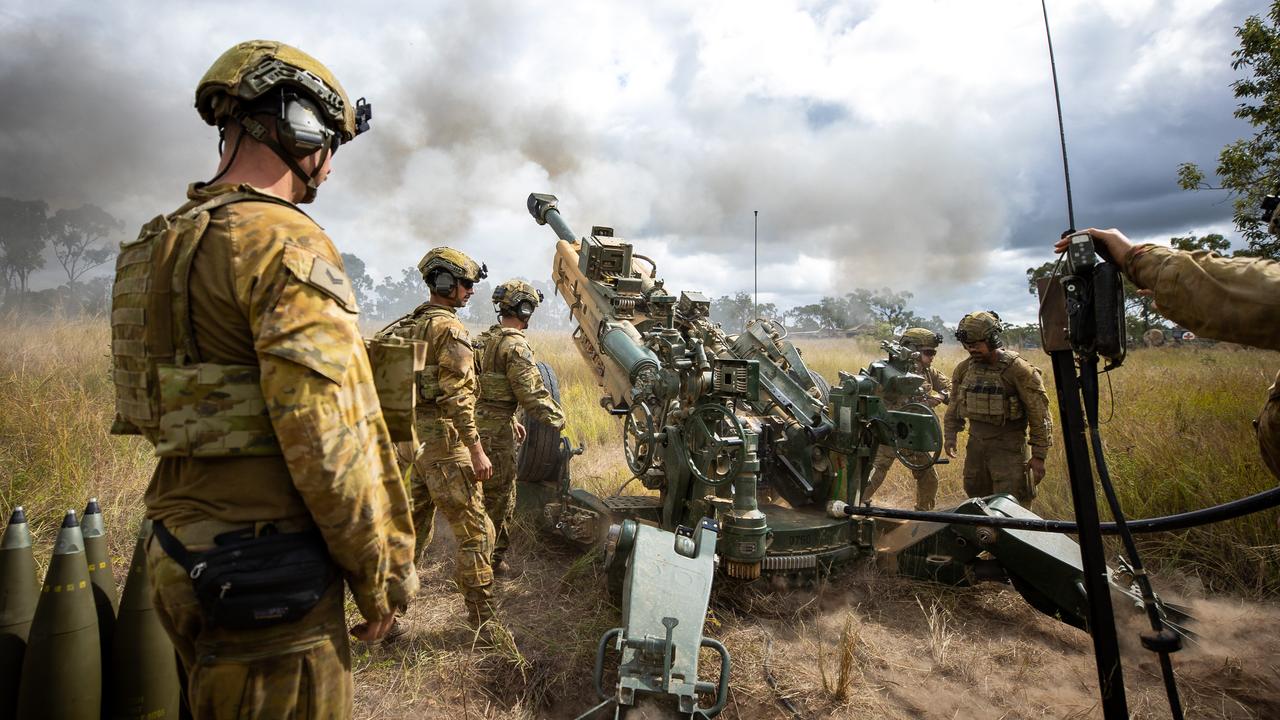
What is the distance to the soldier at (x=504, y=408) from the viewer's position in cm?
484

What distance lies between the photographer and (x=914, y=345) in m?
7.40

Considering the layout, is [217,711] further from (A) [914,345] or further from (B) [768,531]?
(A) [914,345]

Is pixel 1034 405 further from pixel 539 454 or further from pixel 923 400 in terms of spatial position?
pixel 539 454

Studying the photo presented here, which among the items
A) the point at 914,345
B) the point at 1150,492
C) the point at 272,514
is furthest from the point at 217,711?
the point at 914,345

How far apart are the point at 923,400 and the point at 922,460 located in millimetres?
3139

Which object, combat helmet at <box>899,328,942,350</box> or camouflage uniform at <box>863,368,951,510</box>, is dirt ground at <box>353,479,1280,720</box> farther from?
combat helmet at <box>899,328,942,350</box>

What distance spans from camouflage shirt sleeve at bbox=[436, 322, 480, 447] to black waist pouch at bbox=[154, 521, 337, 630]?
2.36 metres

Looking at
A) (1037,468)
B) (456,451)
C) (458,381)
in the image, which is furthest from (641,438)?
(1037,468)

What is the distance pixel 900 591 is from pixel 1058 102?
3.35 meters

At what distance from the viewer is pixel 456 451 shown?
404cm

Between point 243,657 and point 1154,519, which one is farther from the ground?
point 1154,519

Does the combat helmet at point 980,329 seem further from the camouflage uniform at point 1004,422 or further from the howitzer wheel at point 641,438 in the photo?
the howitzer wheel at point 641,438

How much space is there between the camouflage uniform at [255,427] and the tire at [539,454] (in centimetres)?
425

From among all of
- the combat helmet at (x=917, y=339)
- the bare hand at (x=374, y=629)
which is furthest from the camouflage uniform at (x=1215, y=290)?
the combat helmet at (x=917, y=339)
